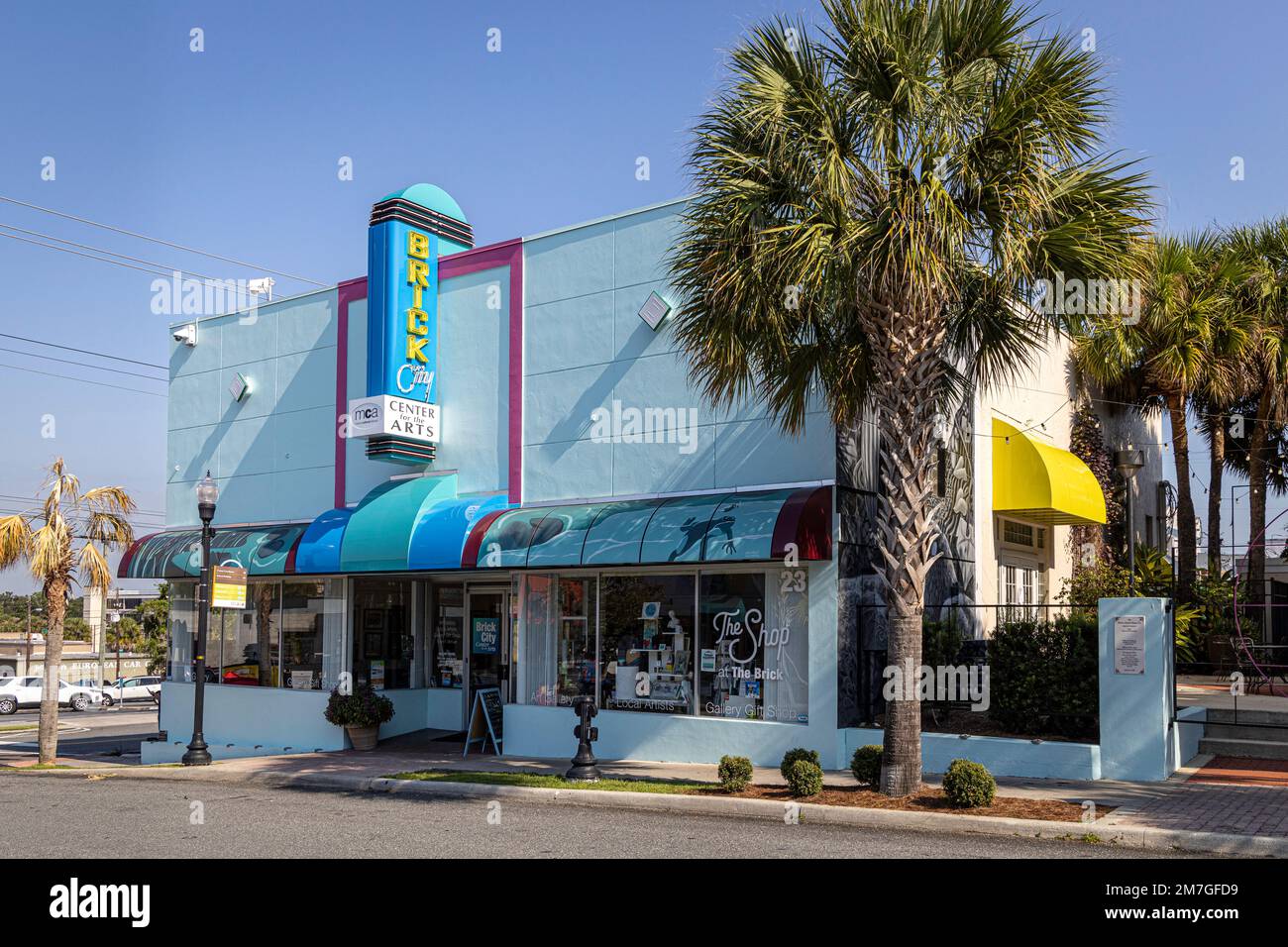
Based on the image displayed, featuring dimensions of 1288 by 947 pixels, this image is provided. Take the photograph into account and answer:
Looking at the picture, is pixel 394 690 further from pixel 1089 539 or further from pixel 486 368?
pixel 1089 539

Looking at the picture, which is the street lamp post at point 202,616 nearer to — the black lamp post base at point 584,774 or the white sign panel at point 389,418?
the white sign panel at point 389,418

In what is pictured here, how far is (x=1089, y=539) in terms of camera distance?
22641 millimetres

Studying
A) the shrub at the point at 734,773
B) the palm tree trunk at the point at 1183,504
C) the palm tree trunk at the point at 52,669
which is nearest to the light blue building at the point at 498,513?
the palm tree trunk at the point at 52,669

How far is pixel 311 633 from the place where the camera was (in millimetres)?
20594

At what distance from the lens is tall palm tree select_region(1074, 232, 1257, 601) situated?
65.5ft

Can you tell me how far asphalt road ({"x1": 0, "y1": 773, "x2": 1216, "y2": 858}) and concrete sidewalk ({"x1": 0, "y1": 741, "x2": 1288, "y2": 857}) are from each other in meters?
0.22

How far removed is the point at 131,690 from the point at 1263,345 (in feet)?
156

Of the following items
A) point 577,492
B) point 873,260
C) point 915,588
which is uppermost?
point 873,260

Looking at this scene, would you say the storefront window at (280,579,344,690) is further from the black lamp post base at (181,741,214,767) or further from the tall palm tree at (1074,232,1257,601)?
the tall palm tree at (1074,232,1257,601)

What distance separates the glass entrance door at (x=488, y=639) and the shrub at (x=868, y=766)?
8.33m

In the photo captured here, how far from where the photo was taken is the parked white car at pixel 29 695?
43344 mm

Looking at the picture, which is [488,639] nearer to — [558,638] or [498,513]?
[558,638]

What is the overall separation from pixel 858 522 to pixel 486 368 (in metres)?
7.00
